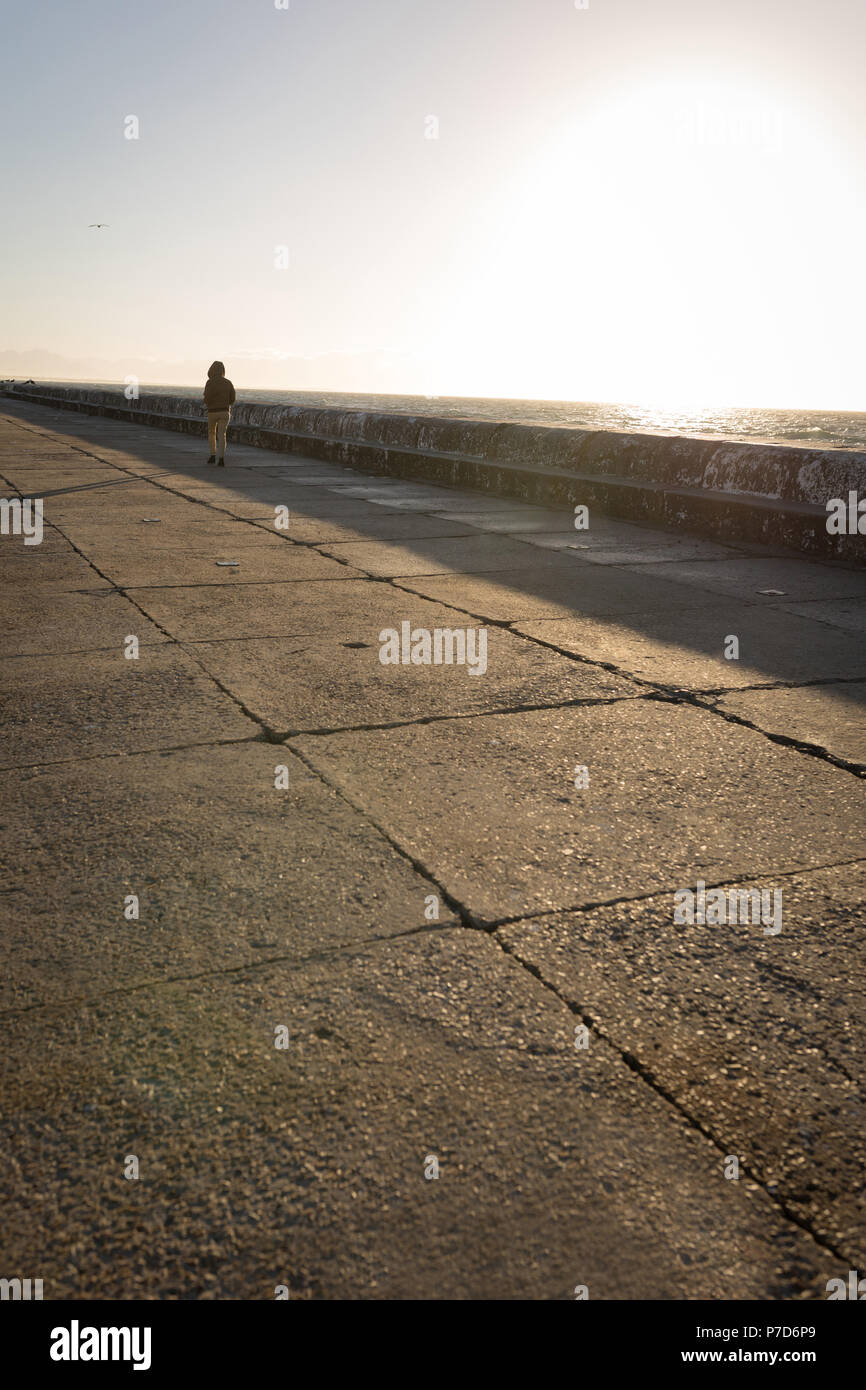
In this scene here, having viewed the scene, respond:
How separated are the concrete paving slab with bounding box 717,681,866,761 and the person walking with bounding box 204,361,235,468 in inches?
354

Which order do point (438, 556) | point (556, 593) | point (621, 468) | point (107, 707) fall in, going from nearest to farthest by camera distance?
point (107, 707), point (556, 593), point (438, 556), point (621, 468)

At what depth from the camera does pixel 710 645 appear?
14.2 feet

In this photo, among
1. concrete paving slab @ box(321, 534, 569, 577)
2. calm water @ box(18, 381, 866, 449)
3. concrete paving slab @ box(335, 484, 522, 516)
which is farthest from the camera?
calm water @ box(18, 381, 866, 449)

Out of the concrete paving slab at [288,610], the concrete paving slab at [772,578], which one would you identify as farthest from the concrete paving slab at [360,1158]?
the concrete paving slab at [772,578]

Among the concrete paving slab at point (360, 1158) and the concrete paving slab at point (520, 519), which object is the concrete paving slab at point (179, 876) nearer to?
the concrete paving slab at point (360, 1158)

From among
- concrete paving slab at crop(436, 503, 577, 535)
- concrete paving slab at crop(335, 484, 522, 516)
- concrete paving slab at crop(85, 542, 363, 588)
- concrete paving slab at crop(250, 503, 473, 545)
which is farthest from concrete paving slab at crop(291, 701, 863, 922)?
concrete paving slab at crop(335, 484, 522, 516)

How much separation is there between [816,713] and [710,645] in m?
0.91

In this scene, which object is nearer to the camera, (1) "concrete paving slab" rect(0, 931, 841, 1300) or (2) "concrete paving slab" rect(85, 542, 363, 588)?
(1) "concrete paving slab" rect(0, 931, 841, 1300)

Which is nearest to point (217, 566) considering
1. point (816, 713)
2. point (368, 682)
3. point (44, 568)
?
point (44, 568)

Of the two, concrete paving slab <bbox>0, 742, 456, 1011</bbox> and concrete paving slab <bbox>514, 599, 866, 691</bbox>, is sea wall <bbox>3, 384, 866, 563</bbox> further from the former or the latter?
concrete paving slab <bbox>0, 742, 456, 1011</bbox>

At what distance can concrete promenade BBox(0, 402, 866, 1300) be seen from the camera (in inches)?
56.7

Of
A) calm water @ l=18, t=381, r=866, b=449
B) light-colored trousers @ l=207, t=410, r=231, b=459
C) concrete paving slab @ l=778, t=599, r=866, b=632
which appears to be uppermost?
calm water @ l=18, t=381, r=866, b=449

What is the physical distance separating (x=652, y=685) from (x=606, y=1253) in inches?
102

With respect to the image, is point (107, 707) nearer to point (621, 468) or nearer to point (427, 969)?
point (427, 969)
